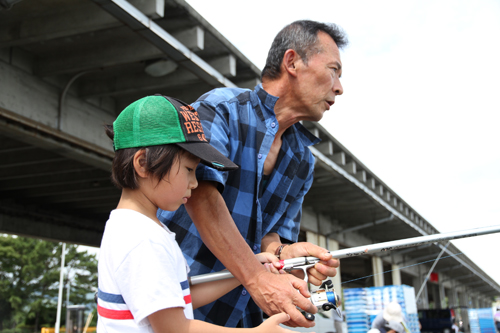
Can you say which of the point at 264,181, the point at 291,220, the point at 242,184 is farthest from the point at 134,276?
the point at 291,220

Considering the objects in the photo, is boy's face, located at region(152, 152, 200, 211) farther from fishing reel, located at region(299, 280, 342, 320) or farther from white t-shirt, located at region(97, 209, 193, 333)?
fishing reel, located at region(299, 280, 342, 320)

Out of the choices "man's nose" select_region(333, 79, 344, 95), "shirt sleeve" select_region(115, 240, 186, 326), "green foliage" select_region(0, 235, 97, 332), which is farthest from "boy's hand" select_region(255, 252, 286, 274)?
"green foliage" select_region(0, 235, 97, 332)

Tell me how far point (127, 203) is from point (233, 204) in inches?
23.2

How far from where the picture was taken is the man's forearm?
1.81 meters

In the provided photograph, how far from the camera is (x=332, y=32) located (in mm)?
2518

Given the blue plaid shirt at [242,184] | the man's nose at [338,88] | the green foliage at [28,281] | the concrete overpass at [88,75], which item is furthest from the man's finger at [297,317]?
the green foliage at [28,281]

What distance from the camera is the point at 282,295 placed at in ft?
5.79

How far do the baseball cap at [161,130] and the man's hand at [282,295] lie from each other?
0.45 meters

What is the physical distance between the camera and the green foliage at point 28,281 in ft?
134

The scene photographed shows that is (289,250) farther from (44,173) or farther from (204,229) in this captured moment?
(44,173)

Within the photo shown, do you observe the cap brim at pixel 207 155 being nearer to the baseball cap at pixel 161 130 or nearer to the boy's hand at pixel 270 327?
the baseball cap at pixel 161 130

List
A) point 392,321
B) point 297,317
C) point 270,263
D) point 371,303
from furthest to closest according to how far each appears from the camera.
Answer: point 371,303 → point 392,321 → point 270,263 → point 297,317

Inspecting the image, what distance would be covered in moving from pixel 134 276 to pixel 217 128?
0.81 metres

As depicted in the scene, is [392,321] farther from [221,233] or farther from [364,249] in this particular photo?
[221,233]
